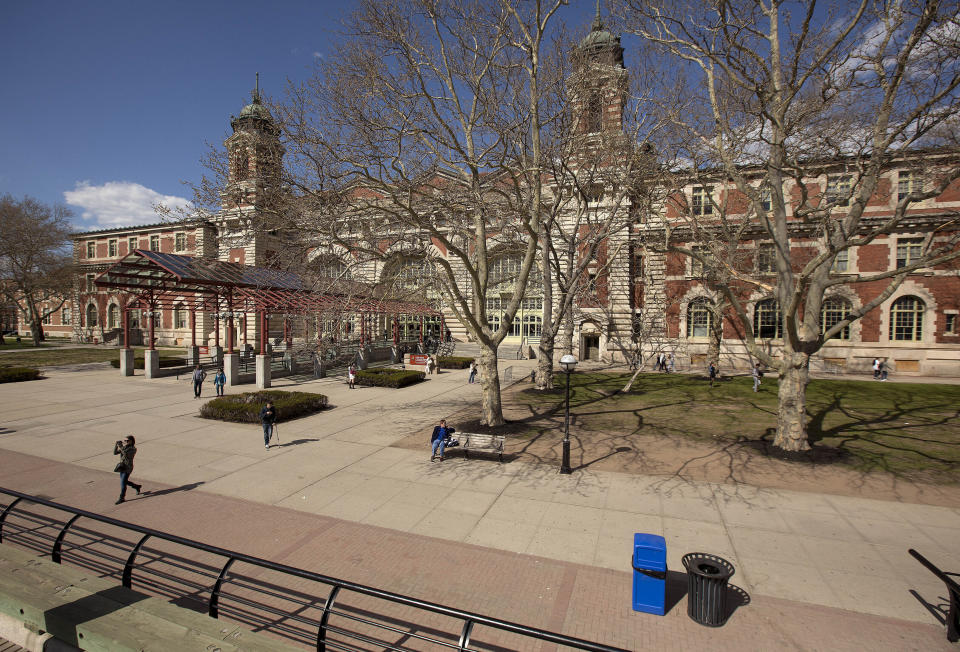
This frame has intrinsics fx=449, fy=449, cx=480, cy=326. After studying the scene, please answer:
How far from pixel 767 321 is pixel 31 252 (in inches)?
2575

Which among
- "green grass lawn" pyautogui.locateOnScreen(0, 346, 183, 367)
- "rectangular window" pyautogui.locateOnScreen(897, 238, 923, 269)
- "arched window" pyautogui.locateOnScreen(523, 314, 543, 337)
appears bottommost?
"green grass lawn" pyautogui.locateOnScreen(0, 346, 183, 367)

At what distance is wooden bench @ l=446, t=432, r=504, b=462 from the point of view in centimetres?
1202

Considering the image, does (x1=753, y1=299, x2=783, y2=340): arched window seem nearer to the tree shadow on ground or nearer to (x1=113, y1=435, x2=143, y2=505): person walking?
the tree shadow on ground

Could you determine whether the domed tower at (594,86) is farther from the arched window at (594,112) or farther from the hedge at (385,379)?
the hedge at (385,379)

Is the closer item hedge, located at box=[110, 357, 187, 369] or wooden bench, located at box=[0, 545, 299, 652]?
wooden bench, located at box=[0, 545, 299, 652]

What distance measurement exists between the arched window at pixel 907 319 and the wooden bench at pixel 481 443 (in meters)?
31.9

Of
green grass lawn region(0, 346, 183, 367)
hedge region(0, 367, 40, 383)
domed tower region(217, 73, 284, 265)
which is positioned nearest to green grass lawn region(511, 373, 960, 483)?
domed tower region(217, 73, 284, 265)

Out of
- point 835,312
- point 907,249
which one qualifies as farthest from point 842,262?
point 907,249

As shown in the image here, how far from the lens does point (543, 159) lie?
14.8 m

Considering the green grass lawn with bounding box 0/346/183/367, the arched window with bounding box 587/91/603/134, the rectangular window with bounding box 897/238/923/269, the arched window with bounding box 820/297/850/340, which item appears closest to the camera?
the arched window with bounding box 587/91/603/134

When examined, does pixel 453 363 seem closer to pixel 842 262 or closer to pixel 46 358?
pixel 842 262

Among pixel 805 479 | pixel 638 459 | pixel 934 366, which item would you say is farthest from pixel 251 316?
pixel 934 366

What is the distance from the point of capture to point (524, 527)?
8.16 metres

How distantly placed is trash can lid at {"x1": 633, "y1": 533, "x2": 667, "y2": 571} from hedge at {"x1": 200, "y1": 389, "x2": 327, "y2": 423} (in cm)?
1312
